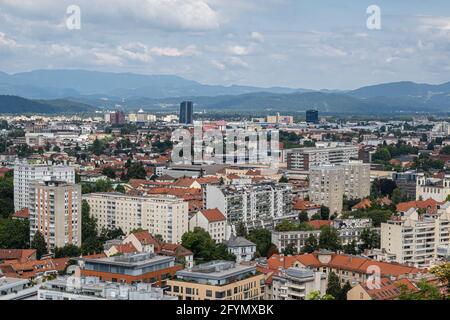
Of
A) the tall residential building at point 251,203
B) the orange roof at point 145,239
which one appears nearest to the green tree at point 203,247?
the orange roof at point 145,239

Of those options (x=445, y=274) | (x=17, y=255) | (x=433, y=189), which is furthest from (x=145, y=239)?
(x=433, y=189)

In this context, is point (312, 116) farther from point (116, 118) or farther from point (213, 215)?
point (213, 215)

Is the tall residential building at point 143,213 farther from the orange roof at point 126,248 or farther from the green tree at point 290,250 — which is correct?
the orange roof at point 126,248

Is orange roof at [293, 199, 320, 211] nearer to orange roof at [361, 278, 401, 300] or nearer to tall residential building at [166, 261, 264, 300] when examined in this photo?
tall residential building at [166, 261, 264, 300]

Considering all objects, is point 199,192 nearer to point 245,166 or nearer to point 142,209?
point 142,209

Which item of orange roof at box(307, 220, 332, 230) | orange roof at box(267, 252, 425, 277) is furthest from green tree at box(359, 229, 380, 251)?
orange roof at box(267, 252, 425, 277)
